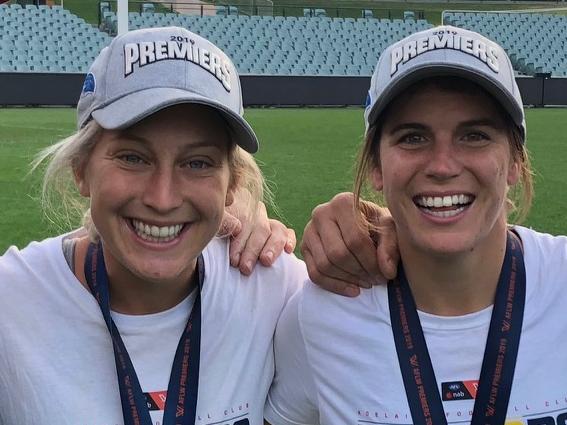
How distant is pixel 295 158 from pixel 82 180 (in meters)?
10.9

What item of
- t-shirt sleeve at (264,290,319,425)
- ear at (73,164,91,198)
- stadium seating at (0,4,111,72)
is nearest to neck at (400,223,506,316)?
t-shirt sleeve at (264,290,319,425)

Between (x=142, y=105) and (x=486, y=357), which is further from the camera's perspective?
(x=486, y=357)

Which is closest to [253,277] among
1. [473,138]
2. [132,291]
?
[132,291]

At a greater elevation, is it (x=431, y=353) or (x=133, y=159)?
(x=133, y=159)

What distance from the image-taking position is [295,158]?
522 inches

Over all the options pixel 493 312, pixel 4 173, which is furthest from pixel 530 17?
pixel 493 312

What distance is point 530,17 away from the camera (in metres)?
43.2

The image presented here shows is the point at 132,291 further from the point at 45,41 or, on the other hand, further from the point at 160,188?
the point at 45,41

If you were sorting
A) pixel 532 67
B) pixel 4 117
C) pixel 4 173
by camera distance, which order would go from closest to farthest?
1. pixel 4 173
2. pixel 4 117
3. pixel 532 67

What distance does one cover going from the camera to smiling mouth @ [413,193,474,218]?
2211 mm

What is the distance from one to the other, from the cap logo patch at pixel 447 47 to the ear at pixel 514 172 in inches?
12.1

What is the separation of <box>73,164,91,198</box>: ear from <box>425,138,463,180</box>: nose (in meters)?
0.97

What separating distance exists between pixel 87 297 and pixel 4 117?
696 inches

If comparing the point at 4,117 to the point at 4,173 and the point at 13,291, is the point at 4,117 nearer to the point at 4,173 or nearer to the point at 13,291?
the point at 4,173
